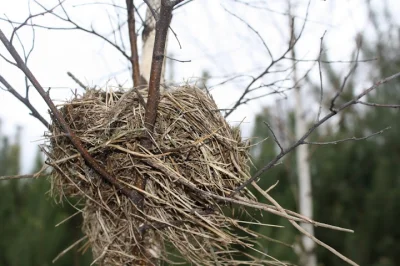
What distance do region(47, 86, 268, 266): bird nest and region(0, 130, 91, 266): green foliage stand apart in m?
1.92

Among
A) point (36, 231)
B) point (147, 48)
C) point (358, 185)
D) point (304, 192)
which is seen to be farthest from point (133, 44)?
point (358, 185)

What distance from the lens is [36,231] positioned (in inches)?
123

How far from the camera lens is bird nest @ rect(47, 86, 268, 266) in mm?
1091

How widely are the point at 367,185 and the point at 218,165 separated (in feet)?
14.0

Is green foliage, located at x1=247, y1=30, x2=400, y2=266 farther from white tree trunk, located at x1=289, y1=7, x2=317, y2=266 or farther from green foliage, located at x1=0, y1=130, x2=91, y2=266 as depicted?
green foliage, located at x1=0, y1=130, x2=91, y2=266

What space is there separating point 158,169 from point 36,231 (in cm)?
229

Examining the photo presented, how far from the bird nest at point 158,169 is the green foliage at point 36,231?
192 centimetres

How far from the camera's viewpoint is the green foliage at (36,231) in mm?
3121

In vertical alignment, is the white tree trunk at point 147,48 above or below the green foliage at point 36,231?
above

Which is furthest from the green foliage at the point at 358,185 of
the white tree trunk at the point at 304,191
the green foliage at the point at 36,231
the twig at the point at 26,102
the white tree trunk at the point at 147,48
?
the twig at the point at 26,102

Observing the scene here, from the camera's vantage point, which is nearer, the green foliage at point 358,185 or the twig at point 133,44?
the twig at point 133,44

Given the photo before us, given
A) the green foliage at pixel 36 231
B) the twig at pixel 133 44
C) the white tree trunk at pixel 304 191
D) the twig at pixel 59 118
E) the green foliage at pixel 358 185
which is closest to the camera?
the twig at pixel 59 118

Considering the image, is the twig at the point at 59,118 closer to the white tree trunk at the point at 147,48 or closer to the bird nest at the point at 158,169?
the bird nest at the point at 158,169

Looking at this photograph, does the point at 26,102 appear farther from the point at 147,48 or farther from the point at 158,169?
the point at 147,48
